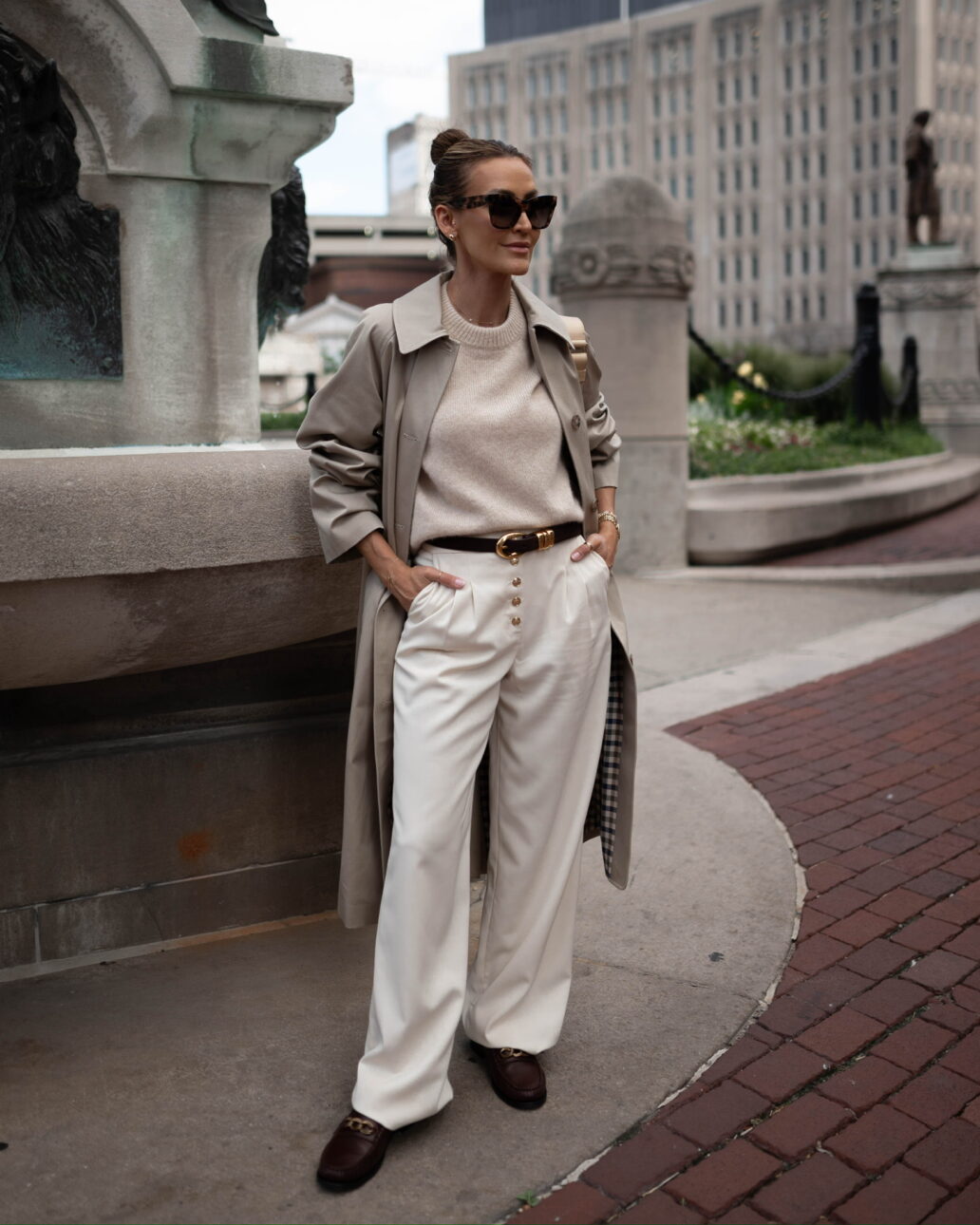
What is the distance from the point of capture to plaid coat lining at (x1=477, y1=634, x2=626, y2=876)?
2672 mm

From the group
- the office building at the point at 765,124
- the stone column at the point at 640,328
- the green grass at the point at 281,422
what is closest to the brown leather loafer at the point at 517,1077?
the stone column at the point at 640,328

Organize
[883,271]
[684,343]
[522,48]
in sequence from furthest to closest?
[522,48]
[883,271]
[684,343]

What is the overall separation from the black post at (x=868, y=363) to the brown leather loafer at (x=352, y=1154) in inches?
529

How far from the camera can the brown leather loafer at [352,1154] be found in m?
2.23

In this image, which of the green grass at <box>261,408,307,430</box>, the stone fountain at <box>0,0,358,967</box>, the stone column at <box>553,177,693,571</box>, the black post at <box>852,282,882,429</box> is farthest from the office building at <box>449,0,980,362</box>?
the stone fountain at <box>0,0,358,967</box>

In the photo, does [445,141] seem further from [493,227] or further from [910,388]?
[910,388]

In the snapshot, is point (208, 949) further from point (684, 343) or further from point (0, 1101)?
point (684, 343)

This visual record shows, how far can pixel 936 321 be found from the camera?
23.0 m

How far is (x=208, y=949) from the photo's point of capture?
3.18 meters

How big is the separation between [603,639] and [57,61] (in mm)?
1843

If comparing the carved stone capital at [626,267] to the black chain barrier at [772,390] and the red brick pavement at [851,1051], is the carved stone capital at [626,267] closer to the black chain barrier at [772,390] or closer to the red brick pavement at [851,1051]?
the black chain barrier at [772,390]

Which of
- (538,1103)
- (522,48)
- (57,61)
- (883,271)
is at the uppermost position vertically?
(522,48)

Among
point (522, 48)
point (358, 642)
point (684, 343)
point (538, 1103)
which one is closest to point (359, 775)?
point (358, 642)

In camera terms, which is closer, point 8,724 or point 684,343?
point 8,724
